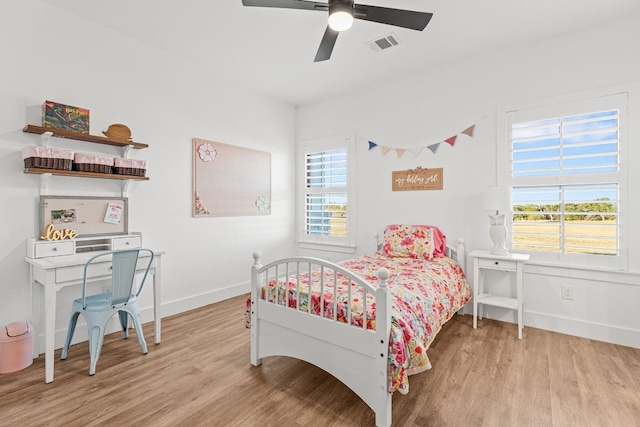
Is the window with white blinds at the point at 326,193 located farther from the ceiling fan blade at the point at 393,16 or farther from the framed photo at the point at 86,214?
the framed photo at the point at 86,214

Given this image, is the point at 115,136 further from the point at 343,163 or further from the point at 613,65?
the point at 613,65

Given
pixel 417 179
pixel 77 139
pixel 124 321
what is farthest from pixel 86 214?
pixel 417 179

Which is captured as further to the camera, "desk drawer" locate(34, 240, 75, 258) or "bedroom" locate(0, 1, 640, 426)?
"bedroom" locate(0, 1, 640, 426)

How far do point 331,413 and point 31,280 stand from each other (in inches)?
103

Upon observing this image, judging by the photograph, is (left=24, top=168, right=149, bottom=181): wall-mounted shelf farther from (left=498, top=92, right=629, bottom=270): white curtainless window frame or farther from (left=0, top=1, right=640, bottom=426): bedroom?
(left=498, top=92, right=629, bottom=270): white curtainless window frame

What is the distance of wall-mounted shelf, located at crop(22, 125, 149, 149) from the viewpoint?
250cm

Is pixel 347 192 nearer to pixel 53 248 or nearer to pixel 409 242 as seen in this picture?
pixel 409 242

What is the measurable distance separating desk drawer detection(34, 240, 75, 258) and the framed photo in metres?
0.20

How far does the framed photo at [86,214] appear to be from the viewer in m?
2.67

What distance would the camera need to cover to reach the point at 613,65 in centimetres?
287

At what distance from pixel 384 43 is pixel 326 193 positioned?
2208 millimetres

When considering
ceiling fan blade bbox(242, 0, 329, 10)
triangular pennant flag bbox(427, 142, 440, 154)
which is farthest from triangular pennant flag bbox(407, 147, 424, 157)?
ceiling fan blade bbox(242, 0, 329, 10)

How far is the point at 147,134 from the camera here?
11.0ft

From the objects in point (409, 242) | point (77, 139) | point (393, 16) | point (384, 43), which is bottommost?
point (409, 242)
